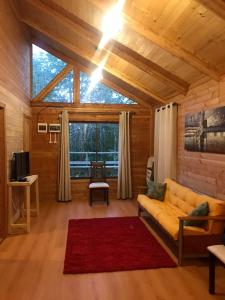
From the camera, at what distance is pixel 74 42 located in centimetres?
537

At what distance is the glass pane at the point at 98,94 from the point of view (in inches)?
266

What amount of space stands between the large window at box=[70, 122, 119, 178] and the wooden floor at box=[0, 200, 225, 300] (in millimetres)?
3156

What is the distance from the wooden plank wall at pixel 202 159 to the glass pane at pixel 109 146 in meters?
2.24

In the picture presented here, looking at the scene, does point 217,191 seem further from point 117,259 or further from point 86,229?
point 86,229

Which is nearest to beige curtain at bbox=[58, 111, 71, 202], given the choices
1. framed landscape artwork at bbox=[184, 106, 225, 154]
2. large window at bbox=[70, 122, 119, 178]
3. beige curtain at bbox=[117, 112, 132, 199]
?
large window at bbox=[70, 122, 119, 178]

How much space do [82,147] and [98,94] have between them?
1380mm

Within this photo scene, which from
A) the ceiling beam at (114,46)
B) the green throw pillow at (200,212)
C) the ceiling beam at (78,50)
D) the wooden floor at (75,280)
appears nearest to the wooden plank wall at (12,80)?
the ceiling beam at (78,50)

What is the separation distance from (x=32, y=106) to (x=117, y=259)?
14.5ft

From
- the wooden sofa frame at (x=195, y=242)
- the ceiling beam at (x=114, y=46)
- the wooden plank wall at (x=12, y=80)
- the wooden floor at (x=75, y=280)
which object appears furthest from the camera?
the ceiling beam at (x=114, y=46)

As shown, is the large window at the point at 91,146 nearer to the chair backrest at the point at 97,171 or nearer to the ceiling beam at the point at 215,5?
the chair backrest at the point at 97,171

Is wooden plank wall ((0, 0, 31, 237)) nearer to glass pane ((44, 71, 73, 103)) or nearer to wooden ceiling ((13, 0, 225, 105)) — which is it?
wooden ceiling ((13, 0, 225, 105))

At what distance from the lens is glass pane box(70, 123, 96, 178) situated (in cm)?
694

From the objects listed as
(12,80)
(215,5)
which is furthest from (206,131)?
(12,80)

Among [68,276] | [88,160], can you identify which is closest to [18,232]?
[68,276]
